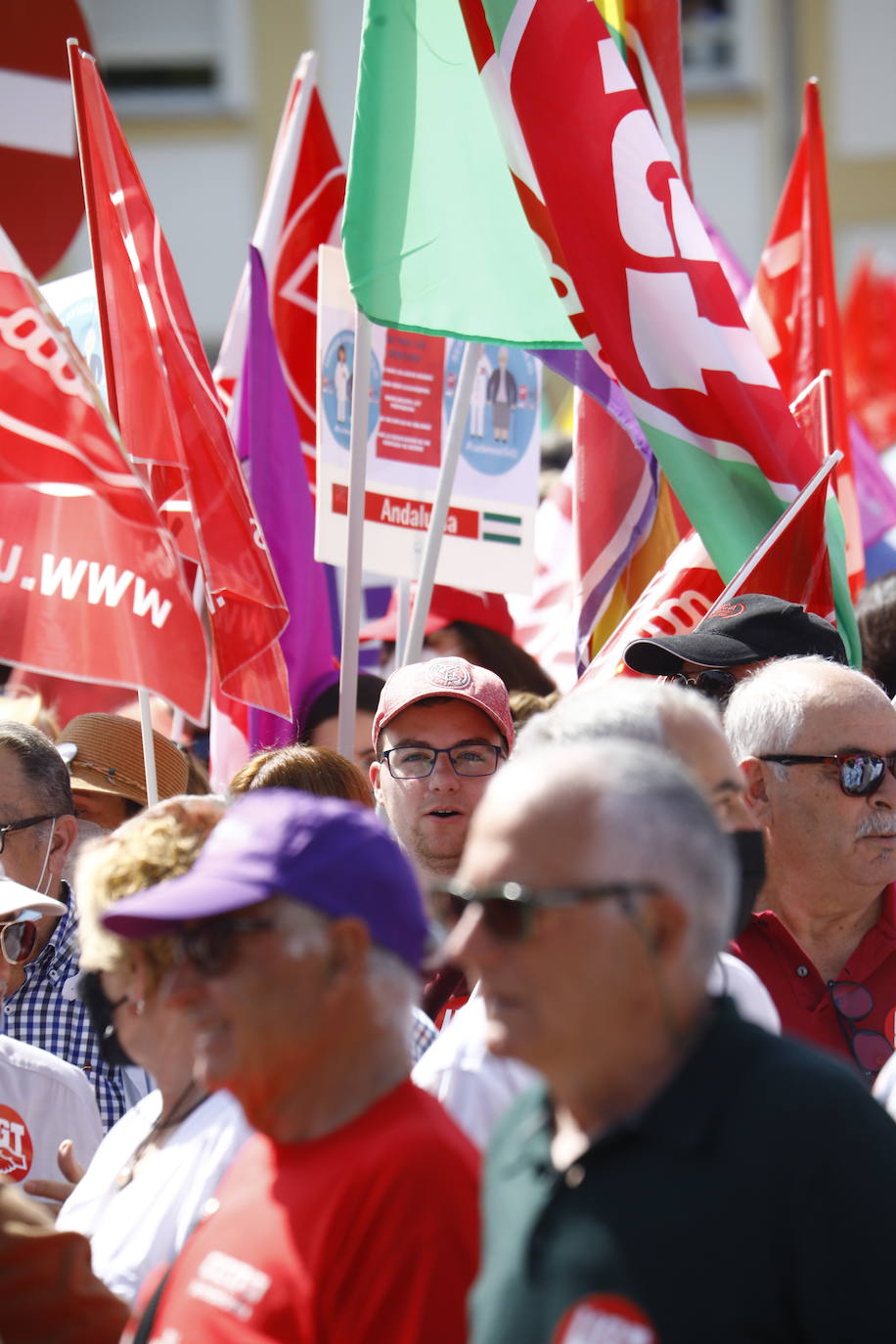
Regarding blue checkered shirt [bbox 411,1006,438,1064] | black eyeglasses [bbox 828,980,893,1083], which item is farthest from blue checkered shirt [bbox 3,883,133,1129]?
black eyeglasses [bbox 828,980,893,1083]

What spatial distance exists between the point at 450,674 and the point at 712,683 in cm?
52

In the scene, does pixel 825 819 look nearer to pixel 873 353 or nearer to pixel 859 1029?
pixel 859 1029

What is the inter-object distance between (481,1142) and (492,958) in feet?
2.30

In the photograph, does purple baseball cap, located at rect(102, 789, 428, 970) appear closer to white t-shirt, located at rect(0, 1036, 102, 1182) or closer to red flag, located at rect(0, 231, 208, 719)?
white t-shirt, located at rect(0, 1036, 102, 1182)

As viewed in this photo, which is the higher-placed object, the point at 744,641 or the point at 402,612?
the point at 744,641

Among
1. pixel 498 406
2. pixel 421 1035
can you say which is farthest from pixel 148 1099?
pixel 498 406

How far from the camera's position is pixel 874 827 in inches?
116

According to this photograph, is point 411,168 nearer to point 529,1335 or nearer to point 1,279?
point 1,279

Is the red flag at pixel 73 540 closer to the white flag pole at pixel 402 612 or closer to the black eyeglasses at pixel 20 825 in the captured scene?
the black eyeglasses at pixel 20 825

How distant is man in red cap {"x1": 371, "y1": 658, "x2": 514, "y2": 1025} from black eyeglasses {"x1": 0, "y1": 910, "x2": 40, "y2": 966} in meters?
0.71

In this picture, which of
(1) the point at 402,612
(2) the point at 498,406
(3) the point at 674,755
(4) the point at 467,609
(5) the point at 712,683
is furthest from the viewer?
(4) the point at 467,609

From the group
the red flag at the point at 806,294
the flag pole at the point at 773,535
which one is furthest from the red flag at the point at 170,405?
the red flag at the point at 806,294

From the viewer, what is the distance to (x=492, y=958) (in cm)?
166

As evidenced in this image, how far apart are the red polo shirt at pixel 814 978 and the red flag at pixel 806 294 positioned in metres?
2.12
